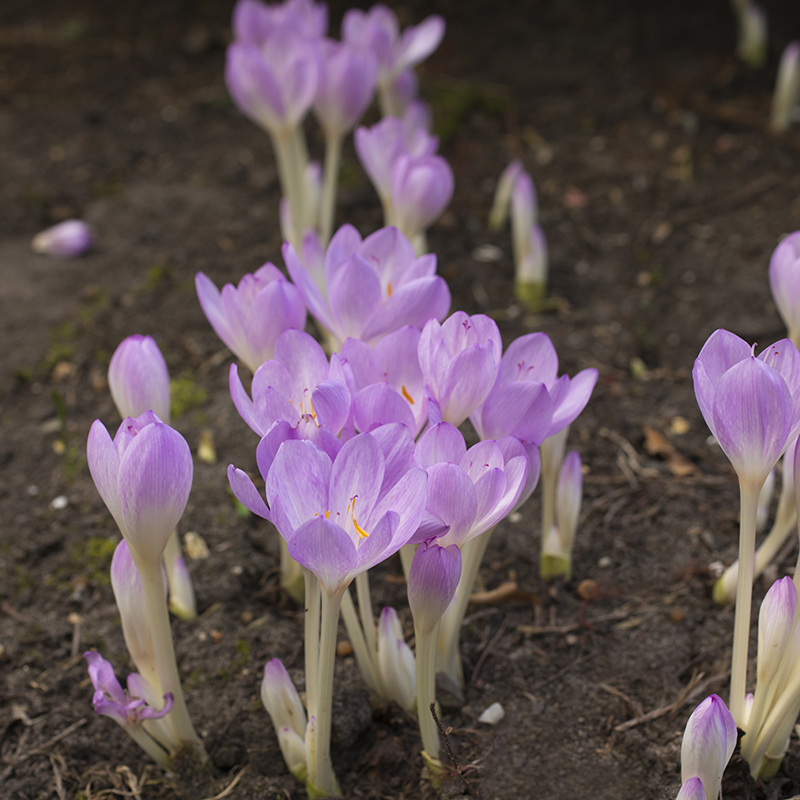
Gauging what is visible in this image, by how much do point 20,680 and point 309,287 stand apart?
2.88 ft

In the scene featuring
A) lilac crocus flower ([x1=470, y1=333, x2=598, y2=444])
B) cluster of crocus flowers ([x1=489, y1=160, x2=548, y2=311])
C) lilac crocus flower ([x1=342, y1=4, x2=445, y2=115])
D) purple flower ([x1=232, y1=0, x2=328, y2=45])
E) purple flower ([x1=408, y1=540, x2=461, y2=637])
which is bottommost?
cluster of crocus flowers ([x1=489, y1=160, x2=548, y2=311])

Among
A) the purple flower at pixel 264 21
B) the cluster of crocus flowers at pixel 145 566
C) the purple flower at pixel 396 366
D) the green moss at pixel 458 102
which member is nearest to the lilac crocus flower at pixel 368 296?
the purple flower at pixel 396 366

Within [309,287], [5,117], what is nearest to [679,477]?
[309,287]

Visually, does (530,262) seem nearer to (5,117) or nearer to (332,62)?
(332,62)

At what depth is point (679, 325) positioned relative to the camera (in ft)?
7.92

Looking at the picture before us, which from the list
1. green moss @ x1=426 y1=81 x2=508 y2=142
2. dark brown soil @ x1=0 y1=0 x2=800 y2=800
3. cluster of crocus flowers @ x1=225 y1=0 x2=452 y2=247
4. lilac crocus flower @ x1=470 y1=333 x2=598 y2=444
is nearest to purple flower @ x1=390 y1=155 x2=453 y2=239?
cluster of crocus flowers @ x1=225 y1=0 x2=452 y2=247

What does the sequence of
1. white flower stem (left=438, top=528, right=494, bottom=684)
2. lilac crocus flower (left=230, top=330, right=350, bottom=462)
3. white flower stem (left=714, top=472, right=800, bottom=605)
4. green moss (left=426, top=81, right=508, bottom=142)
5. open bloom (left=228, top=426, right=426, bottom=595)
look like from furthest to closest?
1. green moss (left=426, top=81, right=508, bottom=142)
2. white flower stem (left=714, top=472, right=800, bottom=605)
3. white flower stem (left=438, top=528, right=494, bottom=684)
4. lilac crocus flower (left=230, top=330, right=350, bottom=462)
5. open bloom (left=228, top=426, right=426, bottom=595)

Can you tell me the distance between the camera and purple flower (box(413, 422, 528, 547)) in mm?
993

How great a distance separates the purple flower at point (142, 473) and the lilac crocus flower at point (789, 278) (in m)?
1.01

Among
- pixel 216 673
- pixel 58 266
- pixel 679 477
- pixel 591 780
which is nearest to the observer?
pixel 591 780

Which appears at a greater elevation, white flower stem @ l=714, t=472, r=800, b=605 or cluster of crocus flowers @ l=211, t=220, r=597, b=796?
cluster of crocus flowers @ l=211, t=220, r=597, b=796

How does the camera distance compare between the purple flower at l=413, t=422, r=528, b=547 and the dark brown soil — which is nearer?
the purple flower at l=413, t=422, r=528, b=547

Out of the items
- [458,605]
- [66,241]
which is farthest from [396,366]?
[66,241]

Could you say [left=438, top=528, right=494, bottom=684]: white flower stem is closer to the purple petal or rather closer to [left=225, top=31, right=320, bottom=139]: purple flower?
the purple petal
